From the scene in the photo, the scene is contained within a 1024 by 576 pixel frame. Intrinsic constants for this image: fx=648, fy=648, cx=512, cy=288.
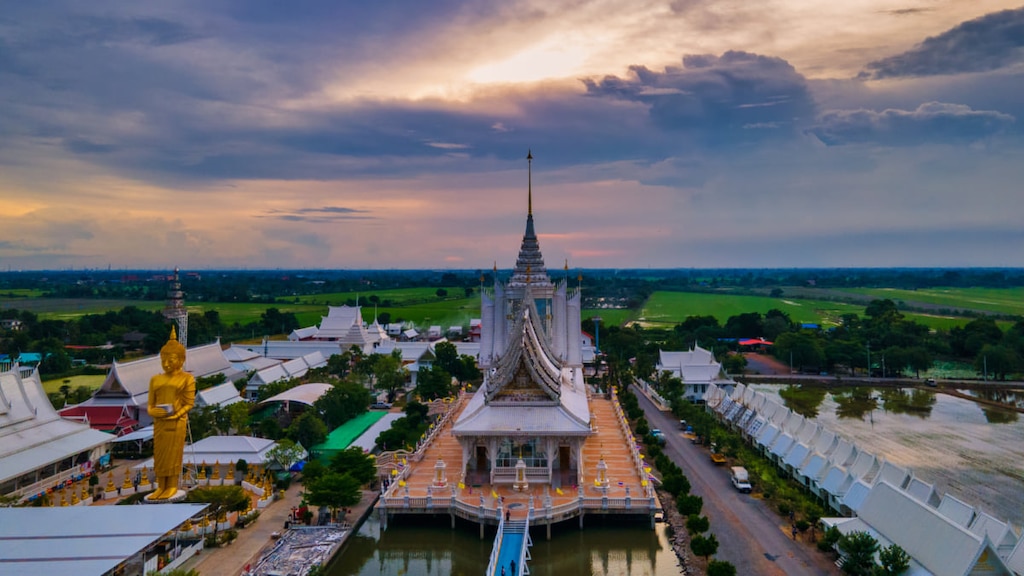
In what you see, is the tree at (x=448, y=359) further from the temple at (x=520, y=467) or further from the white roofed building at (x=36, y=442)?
the white roofed building at (x=36, y=442)

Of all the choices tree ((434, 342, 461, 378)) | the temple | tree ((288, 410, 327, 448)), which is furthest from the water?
tree ((434, 342, 461, 378))

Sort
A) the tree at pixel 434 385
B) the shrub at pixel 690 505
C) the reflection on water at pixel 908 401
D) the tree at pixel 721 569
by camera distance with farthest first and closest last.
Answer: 1. the tree at pixel 434 385
2. the reflection on water at pixel 908 401
3. the shrub at pixel 690 505
4. the tree at pixel 721 569

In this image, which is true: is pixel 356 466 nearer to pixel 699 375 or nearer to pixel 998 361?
pixel 699 375

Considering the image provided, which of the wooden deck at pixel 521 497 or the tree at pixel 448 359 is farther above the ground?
the tree at pixel 448 359

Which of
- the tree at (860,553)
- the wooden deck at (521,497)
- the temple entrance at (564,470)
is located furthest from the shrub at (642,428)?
the tree at (860,553)

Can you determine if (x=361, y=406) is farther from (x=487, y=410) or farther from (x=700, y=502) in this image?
(x=700, y=502)

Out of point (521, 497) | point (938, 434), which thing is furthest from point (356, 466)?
point (938, 434)

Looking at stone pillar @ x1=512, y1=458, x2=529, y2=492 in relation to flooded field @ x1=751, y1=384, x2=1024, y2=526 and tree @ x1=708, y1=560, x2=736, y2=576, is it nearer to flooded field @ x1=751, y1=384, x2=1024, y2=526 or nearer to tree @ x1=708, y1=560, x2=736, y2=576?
tree @ x1=708, y1=560, x2=736, y2=576
